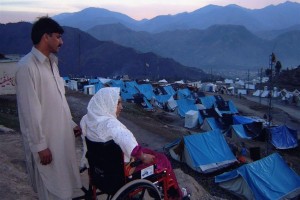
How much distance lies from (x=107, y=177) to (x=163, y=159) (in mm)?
731

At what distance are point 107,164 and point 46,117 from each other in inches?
30.5

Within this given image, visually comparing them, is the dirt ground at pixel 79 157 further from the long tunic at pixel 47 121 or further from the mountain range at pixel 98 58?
the mountain range at pixel 98 58

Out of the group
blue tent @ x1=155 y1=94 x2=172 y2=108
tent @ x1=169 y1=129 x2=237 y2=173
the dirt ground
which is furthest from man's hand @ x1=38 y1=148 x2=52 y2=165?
blue tent @ x1=155 y1=94 x2=172 y2=108

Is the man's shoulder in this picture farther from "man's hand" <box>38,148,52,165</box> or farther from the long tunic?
"man's hand" <box>38,148,52,165</box>

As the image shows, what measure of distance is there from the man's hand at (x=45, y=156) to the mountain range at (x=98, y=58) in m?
79.4

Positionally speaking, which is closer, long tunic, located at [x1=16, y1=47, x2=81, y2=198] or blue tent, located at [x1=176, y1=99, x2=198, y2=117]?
long tunic, located at [x1=16, y1=47, x2=81, y2=198]

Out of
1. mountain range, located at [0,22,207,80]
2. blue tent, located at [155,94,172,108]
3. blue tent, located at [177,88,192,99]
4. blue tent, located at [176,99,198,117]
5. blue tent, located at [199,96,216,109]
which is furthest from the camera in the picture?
mountain range, located at [0,22,207,80]

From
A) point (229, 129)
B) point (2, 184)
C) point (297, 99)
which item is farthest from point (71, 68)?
point (2, 184)

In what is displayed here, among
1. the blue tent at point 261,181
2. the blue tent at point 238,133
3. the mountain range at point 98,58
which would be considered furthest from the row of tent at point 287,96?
the blue tent at point 261,181

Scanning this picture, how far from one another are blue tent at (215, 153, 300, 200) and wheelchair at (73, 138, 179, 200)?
7.78 m

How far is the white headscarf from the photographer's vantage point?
125 inches

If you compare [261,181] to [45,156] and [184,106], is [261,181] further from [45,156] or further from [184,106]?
[184,106]

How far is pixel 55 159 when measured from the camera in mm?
3021

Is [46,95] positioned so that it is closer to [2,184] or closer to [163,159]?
[163,159]
